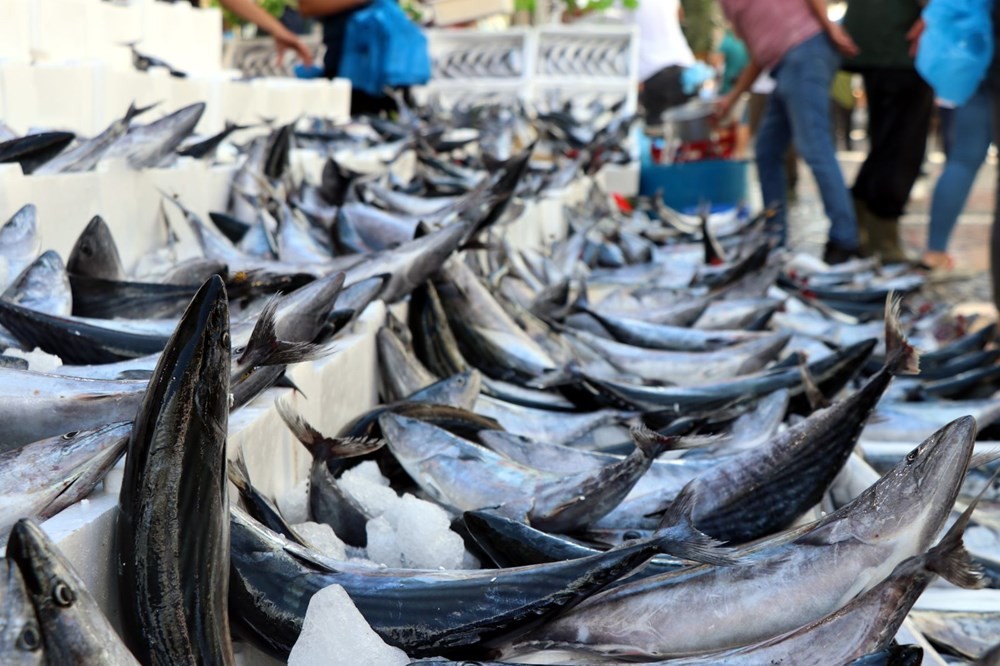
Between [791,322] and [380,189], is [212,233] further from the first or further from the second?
[791,322]

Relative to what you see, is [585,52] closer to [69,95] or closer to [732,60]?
[732,60]

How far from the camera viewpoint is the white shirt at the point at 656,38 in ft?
35.8

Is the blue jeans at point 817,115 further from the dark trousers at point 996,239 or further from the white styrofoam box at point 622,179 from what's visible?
the white styrofoam box at point 622,179

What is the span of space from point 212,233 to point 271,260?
9.8 inches

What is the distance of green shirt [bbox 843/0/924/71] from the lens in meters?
6.50

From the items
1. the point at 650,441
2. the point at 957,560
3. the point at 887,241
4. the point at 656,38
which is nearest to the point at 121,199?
the point at 650,441

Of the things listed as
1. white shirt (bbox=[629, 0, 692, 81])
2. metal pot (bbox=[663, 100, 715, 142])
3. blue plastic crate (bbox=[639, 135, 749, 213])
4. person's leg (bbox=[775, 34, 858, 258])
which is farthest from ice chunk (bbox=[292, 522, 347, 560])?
white shirt (bbox=[629, 0, 692, 81])

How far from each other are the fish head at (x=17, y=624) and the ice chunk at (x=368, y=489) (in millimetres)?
783

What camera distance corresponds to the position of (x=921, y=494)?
54.6 inches

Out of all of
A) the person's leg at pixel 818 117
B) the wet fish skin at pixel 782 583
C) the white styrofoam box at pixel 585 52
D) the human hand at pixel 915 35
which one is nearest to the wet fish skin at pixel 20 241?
the wet fish skin at pixel 782 583

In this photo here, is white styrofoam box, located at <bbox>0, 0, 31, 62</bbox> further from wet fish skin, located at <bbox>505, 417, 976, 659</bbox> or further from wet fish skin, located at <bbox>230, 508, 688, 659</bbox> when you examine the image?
wet fish skin, located at <bbox>505, 417, 976, 659</bbox>

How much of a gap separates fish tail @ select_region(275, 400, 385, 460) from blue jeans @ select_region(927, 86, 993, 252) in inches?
181

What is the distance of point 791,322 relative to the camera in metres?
3.69

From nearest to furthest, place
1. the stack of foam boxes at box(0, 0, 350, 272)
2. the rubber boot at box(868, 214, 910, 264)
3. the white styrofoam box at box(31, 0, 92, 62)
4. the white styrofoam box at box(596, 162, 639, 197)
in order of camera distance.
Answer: the stack of foam boxes at box(0, 0, 350, 272) < the white styrofoam box at box(31, 0, 92, 62) < the rubber boot at box(868, 214, 910, 264) < the white styrofoam box at box(596, 162, 639, 197)
